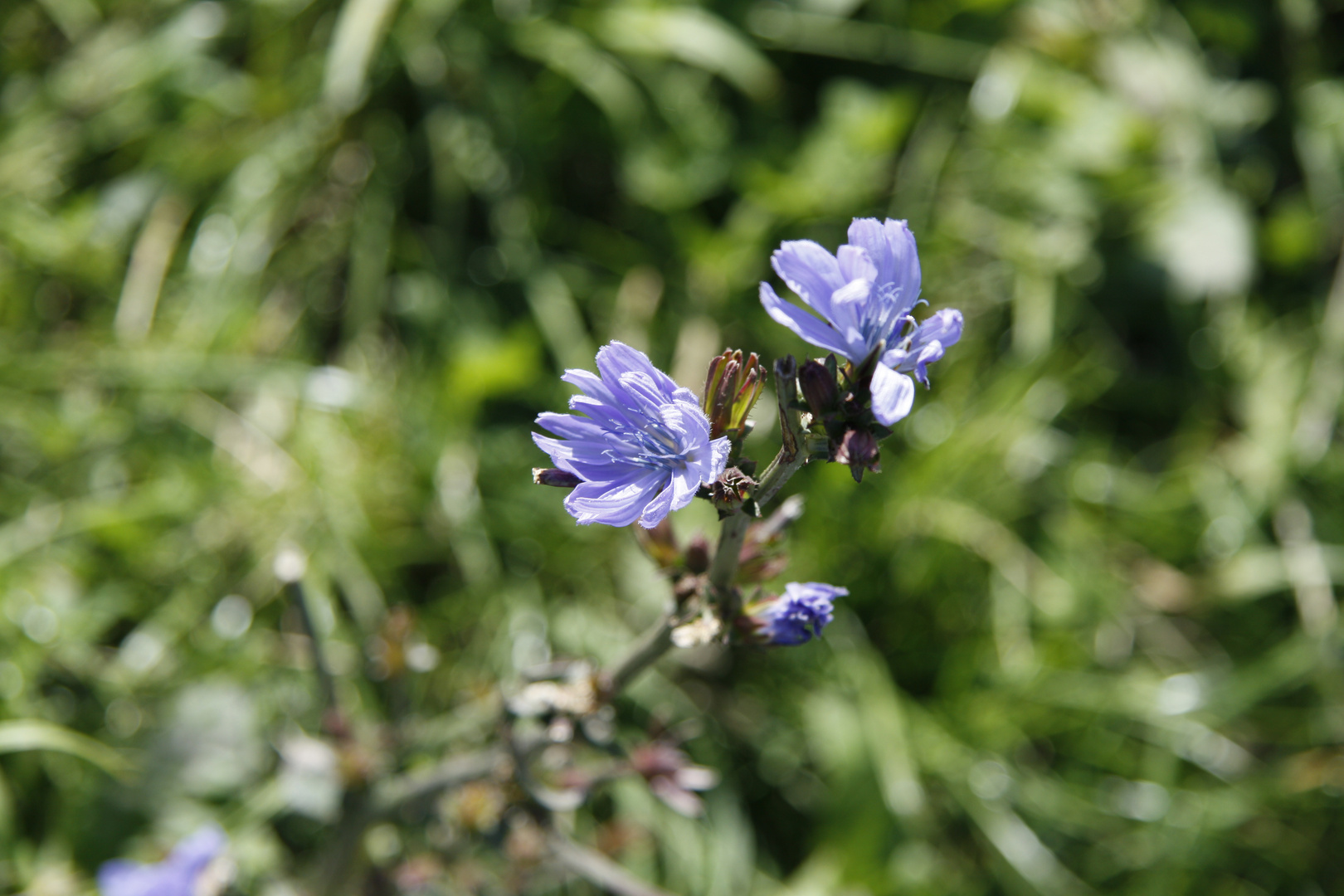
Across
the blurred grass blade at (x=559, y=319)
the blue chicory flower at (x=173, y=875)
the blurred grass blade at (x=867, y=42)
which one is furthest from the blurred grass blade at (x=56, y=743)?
the blurred grass blade at (x=867, y=42)

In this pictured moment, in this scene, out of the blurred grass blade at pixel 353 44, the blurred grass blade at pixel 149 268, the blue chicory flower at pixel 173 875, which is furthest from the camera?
the blurred grass blade at pixel 149 268

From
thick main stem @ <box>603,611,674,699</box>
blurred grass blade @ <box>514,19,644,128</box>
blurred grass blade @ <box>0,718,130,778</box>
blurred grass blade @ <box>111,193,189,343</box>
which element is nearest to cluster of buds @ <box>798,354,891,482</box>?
thick main stem @ <box>603,611,674,699</box>

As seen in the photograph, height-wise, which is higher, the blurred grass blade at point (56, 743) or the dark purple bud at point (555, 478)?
the dark purple bud at point (555, 478)

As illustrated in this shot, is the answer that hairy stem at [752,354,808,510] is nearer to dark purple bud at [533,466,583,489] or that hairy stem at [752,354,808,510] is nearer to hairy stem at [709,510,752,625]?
hairy stem at [709,510,752,625]

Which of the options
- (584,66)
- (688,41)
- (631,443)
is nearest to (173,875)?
(631,443)

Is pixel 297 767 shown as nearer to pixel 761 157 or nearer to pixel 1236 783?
pixel 761 157

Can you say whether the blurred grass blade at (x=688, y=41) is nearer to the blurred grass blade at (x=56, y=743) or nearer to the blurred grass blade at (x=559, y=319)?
the blurred grass blade at (x=559, y=319)
